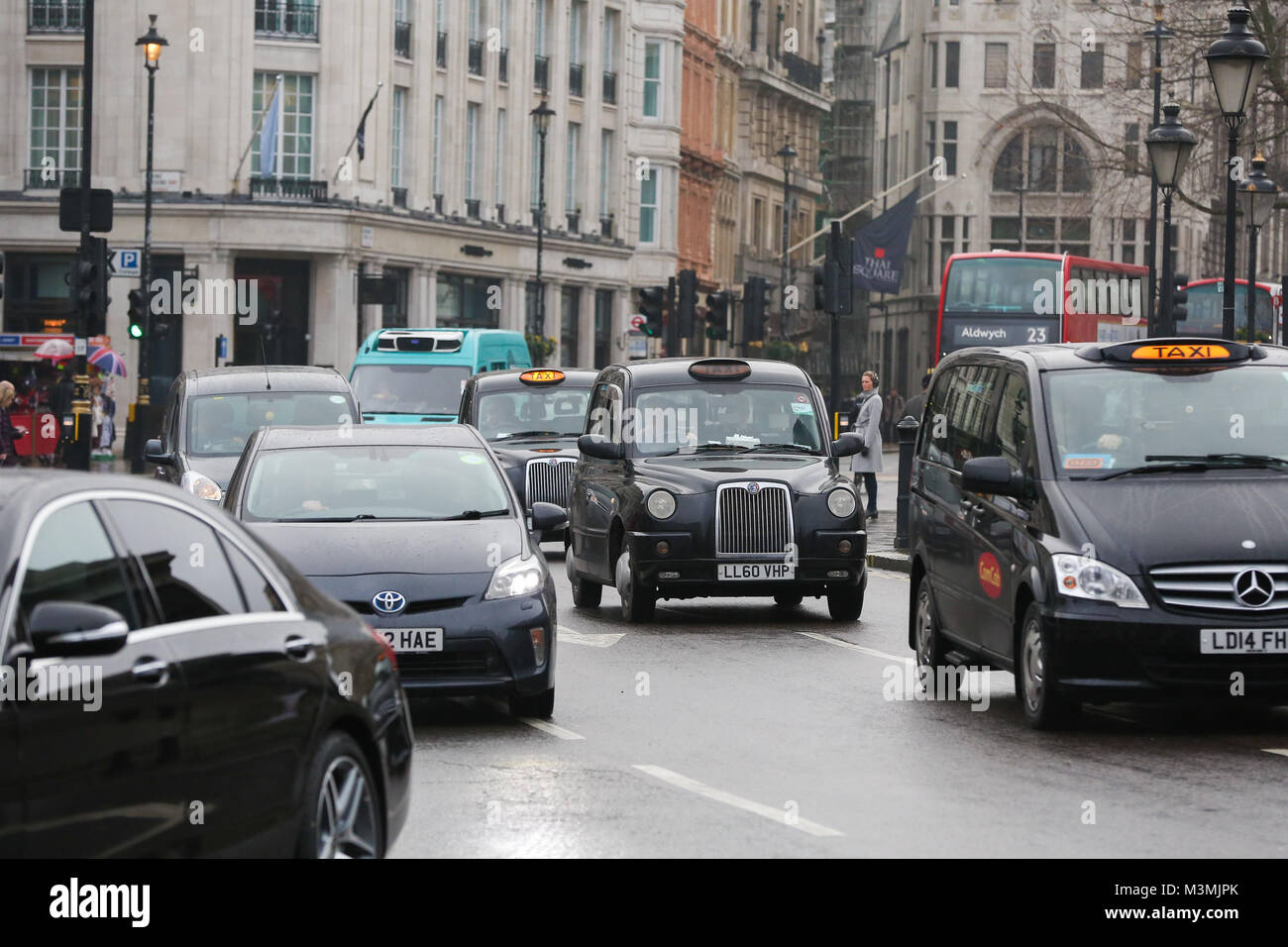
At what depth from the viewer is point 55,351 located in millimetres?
49125

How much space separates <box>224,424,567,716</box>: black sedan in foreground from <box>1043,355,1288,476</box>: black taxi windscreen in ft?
9.31

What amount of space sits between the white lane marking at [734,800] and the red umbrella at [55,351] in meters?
39.8

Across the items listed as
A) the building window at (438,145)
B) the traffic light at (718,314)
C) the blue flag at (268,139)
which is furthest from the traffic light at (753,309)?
the building window at (438,145)

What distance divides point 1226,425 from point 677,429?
7.05 m

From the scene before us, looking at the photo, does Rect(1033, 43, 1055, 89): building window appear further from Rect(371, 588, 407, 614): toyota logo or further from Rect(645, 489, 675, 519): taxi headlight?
Rect(371, 588, 407, 614): toyota logo

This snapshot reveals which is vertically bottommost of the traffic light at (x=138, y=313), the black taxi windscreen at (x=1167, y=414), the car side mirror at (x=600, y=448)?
the car side mirror at (x=600, y=448)

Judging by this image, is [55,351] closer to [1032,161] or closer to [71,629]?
[71,629]

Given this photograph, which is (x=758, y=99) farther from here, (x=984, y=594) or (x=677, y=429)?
(x=984, y=594)

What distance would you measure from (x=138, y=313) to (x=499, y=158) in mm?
25662

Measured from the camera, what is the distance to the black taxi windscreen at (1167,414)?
12258 mm

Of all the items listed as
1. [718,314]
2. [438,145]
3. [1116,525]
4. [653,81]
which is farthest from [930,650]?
[653,81]

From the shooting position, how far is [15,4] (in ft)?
194

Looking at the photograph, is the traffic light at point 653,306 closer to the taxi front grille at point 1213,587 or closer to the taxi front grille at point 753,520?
the taxi front grille at point 753,520
